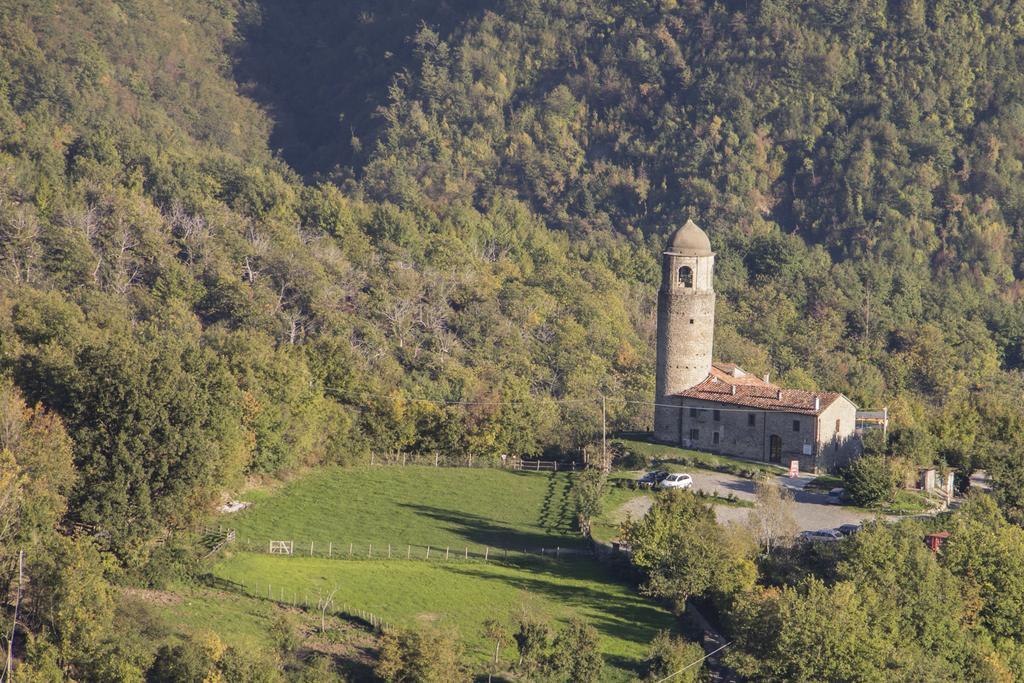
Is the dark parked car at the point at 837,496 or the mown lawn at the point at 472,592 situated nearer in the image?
the mown lawn at the point at 472,592

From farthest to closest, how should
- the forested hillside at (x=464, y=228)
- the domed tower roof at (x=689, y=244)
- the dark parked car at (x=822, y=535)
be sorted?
the domed tower roof at (x=689, y=244) < the forested hillside at (x=464, y=228) < the dark parked car at (x=822, y=535)

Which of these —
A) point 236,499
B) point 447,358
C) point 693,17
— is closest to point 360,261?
point 447,358

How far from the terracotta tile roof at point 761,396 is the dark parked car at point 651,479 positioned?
220 inches

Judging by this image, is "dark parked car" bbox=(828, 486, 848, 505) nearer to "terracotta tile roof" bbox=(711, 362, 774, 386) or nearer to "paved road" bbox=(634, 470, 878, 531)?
"paved road" bbox=(634, 470, 878, 531)

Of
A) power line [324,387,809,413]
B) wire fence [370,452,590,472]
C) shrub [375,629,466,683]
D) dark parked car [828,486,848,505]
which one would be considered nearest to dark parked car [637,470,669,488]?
power line [324,387,809,413]

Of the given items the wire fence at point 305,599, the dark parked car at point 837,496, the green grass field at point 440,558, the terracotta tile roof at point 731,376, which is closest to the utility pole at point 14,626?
the green grass field at point 440,558

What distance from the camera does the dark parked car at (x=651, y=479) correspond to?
76.4 m

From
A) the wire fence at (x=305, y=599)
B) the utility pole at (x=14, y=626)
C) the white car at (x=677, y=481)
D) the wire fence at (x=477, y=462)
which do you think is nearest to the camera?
the utility pole at (x=14, y=626)

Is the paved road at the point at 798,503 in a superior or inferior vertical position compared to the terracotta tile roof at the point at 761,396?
inferior

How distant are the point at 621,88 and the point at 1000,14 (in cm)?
3525

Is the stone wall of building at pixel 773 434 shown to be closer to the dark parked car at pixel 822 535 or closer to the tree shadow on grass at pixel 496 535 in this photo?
the dark parked car at pixel 822 535

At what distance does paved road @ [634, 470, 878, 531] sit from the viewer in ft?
229

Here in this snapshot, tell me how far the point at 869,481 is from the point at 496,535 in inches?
577

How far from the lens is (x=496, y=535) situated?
229ft
